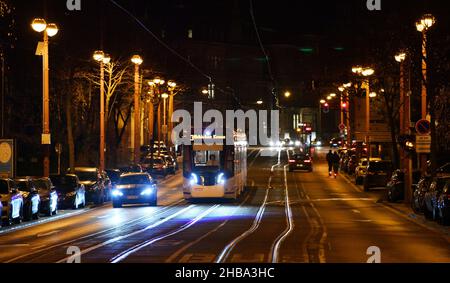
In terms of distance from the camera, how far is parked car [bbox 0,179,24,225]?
3222cm

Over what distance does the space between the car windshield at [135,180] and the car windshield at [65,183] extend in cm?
218

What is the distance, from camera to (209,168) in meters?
45.0

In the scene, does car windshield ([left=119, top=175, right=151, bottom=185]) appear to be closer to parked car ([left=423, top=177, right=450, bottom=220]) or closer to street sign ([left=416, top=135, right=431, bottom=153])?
street sign ([left=416, top=135, right=431, bottom=153])

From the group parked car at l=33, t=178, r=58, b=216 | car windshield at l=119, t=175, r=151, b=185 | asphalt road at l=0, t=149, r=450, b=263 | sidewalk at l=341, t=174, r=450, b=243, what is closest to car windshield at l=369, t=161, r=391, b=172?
asphalt road at l=0, t=149, r=450, b=263

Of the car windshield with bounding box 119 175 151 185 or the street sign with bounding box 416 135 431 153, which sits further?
the car windshield with bounding box 119 175 151 185

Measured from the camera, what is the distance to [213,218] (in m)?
35.4

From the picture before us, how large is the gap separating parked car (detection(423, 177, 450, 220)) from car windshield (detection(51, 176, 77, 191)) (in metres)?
17.2

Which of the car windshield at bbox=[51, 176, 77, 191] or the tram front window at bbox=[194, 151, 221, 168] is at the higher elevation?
the tram front window at bbox=[194, 151, 221, 168]

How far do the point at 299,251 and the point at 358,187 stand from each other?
41.7 metres

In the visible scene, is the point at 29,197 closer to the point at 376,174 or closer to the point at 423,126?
the point at 423,126

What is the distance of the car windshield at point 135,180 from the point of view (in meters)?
44.4

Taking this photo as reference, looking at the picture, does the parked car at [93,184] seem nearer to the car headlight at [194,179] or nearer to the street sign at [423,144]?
the car headlight at [194,179]

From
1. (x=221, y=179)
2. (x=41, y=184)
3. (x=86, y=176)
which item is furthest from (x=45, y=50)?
(x=221, y=179)
